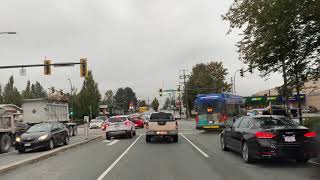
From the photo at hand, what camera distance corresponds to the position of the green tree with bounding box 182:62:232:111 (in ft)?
329

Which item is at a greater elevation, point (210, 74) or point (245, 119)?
point (210, 74)

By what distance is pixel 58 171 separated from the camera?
562 inches

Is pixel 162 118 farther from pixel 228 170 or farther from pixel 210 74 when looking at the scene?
pixel 210 74

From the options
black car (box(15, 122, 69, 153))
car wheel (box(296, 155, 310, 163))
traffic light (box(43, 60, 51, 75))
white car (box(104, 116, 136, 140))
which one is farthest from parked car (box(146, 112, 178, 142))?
car wheel (box(296, 155, 310, 163))

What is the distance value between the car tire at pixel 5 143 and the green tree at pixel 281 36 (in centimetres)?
1333

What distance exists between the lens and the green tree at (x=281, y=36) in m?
18.8

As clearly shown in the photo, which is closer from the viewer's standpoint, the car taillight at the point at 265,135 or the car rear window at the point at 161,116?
the car taillight at the point at 265,135

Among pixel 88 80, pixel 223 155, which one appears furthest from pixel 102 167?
pixel 88 80

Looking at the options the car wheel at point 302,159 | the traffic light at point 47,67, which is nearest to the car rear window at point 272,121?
the car wheel at point 302,159

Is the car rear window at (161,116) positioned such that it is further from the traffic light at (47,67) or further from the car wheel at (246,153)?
the car wheel at (246,153)

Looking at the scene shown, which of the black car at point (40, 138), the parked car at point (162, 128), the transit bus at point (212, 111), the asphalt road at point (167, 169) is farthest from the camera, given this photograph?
the transit bus at point (212, 111)

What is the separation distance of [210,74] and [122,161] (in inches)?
3465

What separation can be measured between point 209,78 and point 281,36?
3266 inches

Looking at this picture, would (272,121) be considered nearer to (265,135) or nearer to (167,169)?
→ (265,135)
